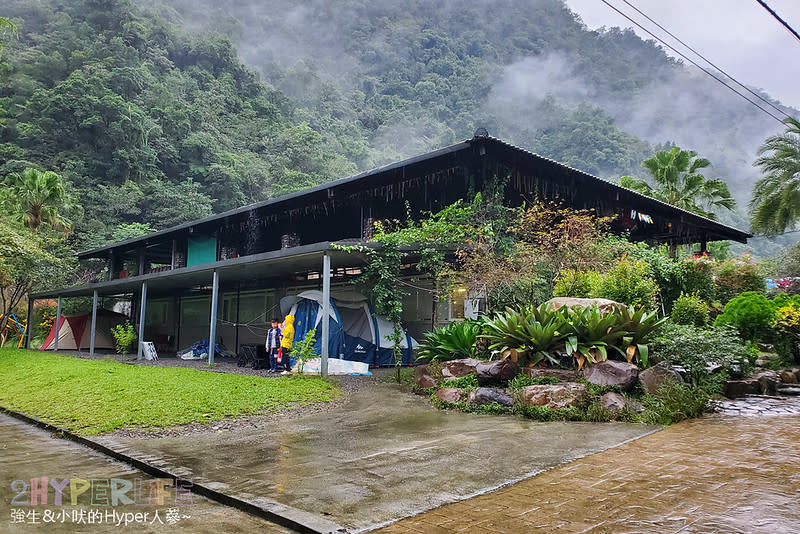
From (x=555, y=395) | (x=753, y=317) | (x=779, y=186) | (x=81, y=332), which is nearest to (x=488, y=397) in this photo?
(x=555, y=395)

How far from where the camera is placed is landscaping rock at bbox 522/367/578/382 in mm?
7574

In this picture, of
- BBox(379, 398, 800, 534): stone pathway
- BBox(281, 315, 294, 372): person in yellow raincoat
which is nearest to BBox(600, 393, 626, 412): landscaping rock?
BBox(379, 398, 800, 534): stone pathway

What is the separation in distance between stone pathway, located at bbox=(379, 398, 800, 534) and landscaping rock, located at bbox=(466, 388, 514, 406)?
238cm

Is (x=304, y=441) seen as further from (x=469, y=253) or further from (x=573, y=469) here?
(x=469, y=253)

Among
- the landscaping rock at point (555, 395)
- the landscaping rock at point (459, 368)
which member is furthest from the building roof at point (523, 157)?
the landscaping rock at point (555, 395)

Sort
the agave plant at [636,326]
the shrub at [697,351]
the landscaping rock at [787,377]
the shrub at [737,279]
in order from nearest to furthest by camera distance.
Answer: the shrub at [697,351] < the agave plant at [636,326] < the landscaping rock at [787,377] < the shrub at [737,279]

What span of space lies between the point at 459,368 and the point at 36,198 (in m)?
26.6

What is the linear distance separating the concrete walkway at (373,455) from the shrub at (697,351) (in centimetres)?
175

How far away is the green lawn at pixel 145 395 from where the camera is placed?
7.40 metres

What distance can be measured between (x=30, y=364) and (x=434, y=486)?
16.2 meters

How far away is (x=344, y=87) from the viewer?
79.9 metres

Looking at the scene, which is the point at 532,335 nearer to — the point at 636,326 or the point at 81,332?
the point at 636,326

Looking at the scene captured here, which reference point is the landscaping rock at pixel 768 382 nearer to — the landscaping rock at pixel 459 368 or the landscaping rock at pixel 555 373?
the landscaping rock at pixel 555 373

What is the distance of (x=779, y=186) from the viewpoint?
22141 millimetres
